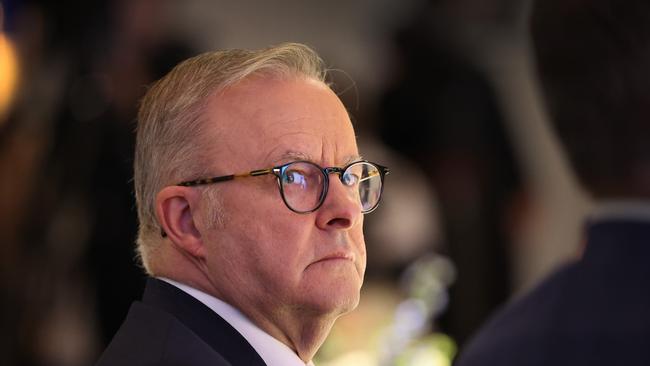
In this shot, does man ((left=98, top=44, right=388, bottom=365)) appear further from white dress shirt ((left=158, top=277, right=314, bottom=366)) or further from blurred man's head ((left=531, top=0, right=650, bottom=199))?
blurred man's head ((left=531, top=0, right=650, bottom=199))

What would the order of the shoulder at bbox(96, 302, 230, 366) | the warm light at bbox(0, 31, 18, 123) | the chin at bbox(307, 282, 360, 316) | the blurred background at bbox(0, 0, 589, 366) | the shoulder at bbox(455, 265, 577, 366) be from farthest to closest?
the warm light at bbox(0, 31, 18, 123)
the blurred background at bbox(0, 0, 589, 366)
the chin at bbox(307, 282, 360, 316)
the shoulder at bbox(96, 302, 230, 366)
the shoulder at bbox(455, 265, 577, 366)

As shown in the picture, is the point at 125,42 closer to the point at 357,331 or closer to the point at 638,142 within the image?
the point at 357,331

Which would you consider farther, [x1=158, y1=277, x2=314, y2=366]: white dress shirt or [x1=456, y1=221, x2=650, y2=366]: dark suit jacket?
[x1=158, y1=277, x2=314, y2=366]: white dress shirt

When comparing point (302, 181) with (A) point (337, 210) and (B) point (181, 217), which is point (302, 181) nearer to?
(A) point (337, 210)

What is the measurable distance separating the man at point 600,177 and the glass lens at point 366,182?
50cm

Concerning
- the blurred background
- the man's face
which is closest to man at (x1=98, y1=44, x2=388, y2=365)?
the man's face

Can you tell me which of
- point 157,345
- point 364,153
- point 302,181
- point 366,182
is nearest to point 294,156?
point 302,181

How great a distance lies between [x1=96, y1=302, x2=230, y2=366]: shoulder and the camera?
1937 mm

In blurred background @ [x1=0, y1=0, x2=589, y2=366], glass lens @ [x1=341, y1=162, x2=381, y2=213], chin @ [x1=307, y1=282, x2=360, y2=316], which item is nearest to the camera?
chin @ [x1=307, y1=282, x2=360, y2=316]

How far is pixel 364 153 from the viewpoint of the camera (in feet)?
17.7

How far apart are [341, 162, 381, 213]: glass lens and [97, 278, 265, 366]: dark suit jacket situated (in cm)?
36

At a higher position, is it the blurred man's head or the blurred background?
the blurred man's head

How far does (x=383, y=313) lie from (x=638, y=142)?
329 cm

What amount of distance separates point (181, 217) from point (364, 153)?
3.27m
